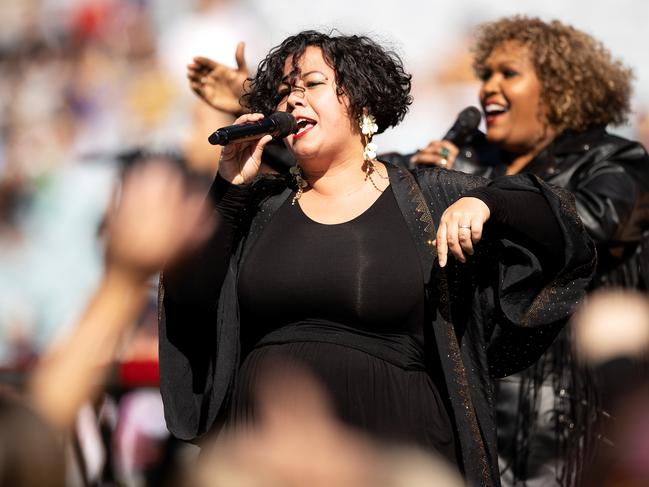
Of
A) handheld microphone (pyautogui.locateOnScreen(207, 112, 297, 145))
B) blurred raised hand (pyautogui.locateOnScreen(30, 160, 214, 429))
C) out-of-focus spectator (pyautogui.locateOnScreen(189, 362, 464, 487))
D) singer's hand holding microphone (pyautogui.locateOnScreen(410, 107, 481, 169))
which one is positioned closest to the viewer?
blurred raised hand (pyautogui.locateOnScreen(30, 160, 214, 429))

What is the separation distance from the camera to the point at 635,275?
363 cm

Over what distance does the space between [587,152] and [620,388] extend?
806 mm

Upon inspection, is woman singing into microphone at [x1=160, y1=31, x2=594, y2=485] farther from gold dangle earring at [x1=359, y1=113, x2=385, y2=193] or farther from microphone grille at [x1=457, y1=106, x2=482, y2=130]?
microphone grille at [x1=457, y1=106, x2=482, y2=130]

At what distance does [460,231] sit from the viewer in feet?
7.80

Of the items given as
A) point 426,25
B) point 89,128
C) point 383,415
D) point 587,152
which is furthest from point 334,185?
point 89,128

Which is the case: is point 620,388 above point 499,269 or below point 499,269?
below

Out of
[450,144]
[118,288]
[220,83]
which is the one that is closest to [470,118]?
[450,144]

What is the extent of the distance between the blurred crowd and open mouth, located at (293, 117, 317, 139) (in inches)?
13.1

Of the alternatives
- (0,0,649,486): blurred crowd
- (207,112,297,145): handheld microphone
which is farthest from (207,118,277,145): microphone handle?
(0,0,649,486): blurred crowd

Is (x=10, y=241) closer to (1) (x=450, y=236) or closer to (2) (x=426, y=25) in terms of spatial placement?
(2) (x=426, y=25)

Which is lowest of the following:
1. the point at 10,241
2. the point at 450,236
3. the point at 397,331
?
the point at 10,241

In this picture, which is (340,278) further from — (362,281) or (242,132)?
(242,132)

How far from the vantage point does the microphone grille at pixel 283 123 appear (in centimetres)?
259

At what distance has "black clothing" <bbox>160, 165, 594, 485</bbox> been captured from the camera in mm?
2574
